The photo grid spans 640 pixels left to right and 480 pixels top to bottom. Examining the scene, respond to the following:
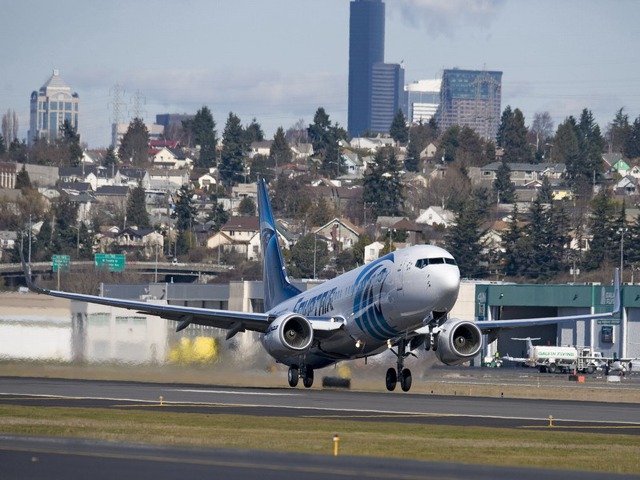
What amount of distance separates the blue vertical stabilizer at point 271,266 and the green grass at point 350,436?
24.3 m

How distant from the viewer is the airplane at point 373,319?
1817 inches

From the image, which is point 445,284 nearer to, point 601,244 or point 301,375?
point 301,375

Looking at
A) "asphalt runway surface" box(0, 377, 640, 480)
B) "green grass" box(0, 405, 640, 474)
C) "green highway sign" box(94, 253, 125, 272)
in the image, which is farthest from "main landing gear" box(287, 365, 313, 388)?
"green highway sign" box(94, 253, 125, 272)

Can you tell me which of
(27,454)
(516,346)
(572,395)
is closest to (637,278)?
(516,346)

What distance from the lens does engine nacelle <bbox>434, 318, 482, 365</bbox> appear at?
48.6m

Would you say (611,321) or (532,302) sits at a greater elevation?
(532,302)

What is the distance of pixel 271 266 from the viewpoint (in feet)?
206

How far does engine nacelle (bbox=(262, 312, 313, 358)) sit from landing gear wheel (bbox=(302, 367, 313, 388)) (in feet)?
6.86

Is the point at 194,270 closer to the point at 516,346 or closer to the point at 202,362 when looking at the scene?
the point at 516,346

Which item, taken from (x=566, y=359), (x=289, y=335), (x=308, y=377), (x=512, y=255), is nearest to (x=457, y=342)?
(x=289, y=335)

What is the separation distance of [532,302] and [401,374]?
67.1 metres

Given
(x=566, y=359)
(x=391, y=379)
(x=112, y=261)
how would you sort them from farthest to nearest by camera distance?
(x=112, y=261)
(x=566, y=359)
(x=391, y=379)

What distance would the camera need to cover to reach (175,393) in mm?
47906

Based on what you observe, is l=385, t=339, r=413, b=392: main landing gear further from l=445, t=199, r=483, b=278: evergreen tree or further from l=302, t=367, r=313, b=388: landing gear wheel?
l=445, t=199, r=483, b=278: evergreen tree
